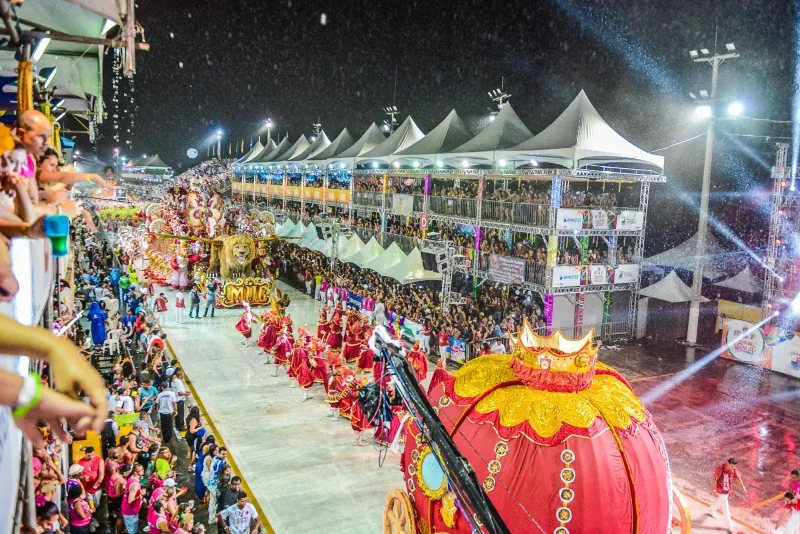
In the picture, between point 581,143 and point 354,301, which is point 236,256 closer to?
point 354,301

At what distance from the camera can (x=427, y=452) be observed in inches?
245

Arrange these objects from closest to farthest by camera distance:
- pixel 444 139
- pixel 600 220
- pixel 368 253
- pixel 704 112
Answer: pixel 600 220 → pixel 704 112 → pixel 444 139 → pixel 368 253

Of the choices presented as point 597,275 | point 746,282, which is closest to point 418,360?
point 597,275

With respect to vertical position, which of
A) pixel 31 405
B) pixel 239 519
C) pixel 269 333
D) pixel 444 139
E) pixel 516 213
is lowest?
pixel 239 519

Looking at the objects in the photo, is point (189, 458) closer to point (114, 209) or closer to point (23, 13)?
point (23, 13)

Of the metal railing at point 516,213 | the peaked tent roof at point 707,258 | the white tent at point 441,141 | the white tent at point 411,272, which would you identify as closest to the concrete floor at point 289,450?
the white tent at point 411,272

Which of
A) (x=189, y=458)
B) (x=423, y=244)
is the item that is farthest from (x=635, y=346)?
(x=189, y=458)

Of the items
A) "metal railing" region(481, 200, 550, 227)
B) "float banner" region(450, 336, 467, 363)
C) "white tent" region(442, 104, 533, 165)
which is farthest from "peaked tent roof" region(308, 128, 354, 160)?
"float banner" region(450, 336, 467, 363)

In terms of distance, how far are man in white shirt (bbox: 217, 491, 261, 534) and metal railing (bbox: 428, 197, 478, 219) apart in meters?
15.5

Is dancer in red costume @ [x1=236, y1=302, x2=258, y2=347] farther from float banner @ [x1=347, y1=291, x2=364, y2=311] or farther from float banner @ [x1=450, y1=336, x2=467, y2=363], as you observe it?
float banner @ [x1=450, y1=336, x2=467, y2=363]

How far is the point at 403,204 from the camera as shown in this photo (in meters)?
26.7

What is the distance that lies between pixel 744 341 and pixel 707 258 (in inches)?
194

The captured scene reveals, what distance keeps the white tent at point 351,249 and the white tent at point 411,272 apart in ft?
12.6

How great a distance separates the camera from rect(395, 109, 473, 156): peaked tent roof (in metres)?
23.6
